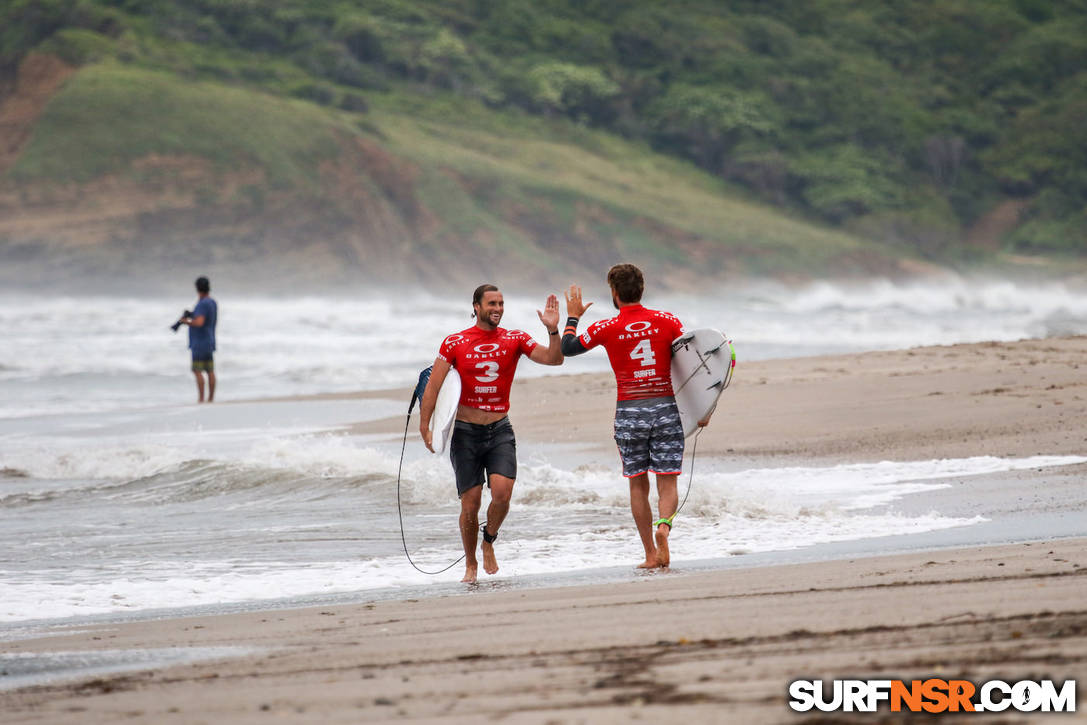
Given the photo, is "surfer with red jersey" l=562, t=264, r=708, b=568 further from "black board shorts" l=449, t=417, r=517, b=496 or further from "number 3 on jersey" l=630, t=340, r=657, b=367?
"black board shorts" l=449, t=417, r=517, b=496

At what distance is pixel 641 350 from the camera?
6758 millimetres

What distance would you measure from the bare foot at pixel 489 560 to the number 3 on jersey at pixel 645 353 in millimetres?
1309

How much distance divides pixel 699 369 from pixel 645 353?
0.32 meters

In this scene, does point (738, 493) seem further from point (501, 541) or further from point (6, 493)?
point (6, 493)

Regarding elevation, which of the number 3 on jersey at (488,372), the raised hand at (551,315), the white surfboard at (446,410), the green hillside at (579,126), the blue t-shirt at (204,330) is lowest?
the white surfboard at (446,410)

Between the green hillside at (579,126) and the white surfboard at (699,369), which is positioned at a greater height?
the green hillside at (579,126)

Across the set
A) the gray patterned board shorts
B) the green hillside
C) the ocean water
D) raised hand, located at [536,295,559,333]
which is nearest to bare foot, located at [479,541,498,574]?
the ocean water

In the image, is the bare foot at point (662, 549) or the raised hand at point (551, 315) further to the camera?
the raised hand at point (551, 315)

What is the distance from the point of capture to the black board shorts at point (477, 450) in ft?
22.7

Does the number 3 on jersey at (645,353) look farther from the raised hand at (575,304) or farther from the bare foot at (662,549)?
the bare foot at (662,549)

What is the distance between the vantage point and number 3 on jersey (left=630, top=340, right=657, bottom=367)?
6.75m

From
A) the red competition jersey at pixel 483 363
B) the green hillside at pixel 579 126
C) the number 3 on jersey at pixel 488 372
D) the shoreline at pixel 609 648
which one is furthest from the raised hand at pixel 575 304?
the green hillside at pixel 579 126

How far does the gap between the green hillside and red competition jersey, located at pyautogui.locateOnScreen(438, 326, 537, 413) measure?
44.9 meters

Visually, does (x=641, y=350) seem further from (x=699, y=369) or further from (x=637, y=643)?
(x=637, y=643)
